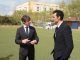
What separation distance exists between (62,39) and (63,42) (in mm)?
71

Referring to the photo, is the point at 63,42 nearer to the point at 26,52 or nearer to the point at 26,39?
the point at 26,39

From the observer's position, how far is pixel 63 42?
6.43 meters

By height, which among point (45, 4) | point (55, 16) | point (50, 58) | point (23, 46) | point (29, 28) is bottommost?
point (45, 4)


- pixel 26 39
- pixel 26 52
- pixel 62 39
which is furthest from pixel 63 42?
pixel 26 52

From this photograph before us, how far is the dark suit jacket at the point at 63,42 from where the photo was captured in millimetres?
6234

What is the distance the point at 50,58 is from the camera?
14.1m

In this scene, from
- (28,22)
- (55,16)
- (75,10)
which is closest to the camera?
(55,16)

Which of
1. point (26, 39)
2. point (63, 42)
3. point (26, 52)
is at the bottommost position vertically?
point (26, 52)

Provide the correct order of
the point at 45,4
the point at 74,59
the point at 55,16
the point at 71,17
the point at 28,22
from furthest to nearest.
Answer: the point at 45,4 < the point at 71,17 < the point at 74,59 < the point at 28,22 < the point at 55,16

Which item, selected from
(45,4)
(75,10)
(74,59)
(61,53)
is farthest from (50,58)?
(45,4)

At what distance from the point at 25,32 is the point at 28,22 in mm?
382

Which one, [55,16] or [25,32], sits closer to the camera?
[55,16]

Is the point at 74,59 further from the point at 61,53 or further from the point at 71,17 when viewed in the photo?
the point at 71,17

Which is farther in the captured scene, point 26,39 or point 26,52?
point 26,52
